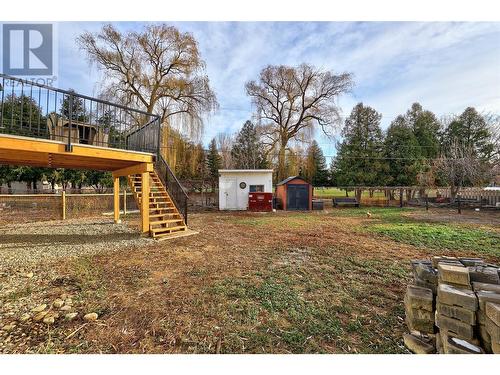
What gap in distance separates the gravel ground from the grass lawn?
0.37m

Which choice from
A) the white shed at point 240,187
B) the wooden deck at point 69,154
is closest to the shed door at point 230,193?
the white shed at point 240,187

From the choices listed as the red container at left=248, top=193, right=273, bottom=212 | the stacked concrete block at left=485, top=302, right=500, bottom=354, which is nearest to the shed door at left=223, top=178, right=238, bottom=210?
the red container at left=248, top=193, right=273, bottom=212

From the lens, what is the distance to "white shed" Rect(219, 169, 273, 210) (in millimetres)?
15328

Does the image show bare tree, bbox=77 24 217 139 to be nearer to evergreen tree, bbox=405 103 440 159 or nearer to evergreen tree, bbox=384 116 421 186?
evergreen tree, bbox=384 116 421 186

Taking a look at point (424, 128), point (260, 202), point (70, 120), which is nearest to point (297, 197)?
point (260, 202)

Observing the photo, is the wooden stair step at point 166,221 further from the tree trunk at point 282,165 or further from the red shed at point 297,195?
the tree trunk at point 282,165

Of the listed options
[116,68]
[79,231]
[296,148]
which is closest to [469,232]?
[79,231]

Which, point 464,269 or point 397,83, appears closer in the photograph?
point 464,269

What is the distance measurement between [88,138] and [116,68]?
9.81 m

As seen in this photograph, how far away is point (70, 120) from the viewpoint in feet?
15.0

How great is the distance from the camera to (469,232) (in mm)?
6969

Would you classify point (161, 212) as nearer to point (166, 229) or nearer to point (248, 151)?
point (166, 229)

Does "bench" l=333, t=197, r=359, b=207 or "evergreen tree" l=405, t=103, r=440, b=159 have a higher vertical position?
"evergreen tree" l=405, t=103, r=440, b=159
